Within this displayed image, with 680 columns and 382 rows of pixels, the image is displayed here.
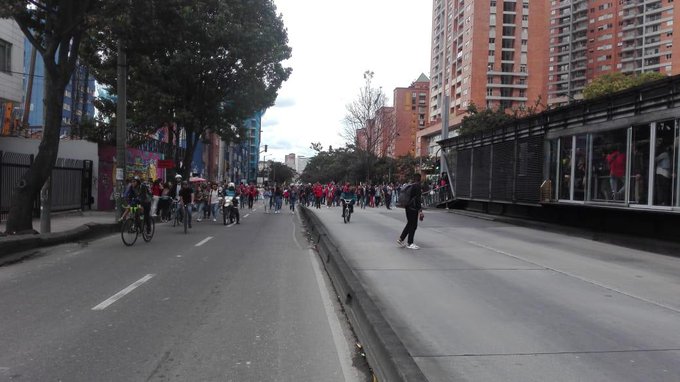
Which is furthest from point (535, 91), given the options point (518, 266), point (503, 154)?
point (518, 266)

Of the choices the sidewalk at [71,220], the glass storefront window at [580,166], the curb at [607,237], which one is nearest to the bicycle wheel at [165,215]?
the sidewalk at [71,220]

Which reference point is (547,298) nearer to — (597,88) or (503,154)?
(503,154)

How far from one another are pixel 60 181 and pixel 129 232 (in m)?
11.9

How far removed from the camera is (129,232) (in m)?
13.5

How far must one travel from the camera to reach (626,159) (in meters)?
14.3

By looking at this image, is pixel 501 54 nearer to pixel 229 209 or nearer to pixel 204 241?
pixel 229 209

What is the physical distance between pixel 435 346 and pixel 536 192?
1520cm

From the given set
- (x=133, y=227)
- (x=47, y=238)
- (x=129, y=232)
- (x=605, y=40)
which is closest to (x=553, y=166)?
(x=133, y=227)

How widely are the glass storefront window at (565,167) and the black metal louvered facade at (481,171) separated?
226 inches

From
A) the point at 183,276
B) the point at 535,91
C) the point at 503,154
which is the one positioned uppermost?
the point at 535,91

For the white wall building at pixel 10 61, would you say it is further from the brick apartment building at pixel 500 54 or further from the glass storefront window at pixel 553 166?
the brick apartment building at pixel 500 54

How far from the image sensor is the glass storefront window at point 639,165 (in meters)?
13.5

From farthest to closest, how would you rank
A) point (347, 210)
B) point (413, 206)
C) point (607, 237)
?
point (347, 210) < point (607, 237) < point (413, 206)

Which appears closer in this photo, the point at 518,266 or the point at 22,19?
the point at 518,266
